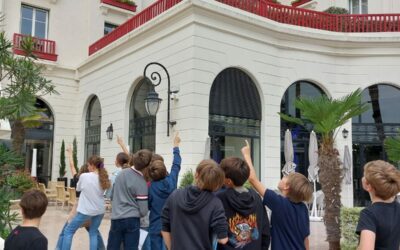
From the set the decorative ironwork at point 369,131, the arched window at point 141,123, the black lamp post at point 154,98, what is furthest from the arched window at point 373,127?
the arched window at point 141,123

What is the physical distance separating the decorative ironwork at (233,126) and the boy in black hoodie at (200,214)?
8.81 m

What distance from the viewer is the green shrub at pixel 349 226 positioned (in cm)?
733

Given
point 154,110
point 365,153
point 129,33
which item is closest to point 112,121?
point 129,33

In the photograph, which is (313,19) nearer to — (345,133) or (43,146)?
(345,133)

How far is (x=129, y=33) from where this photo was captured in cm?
1456

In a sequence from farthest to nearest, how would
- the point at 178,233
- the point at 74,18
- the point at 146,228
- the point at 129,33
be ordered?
the point at 74,18 < the point at 129,33 < the point at 146,228 < the point at 178,233

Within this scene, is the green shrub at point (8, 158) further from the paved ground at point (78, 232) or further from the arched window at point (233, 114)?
the arched window at point (233, 114)

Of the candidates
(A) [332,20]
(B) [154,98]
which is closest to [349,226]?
(B) [154,98]

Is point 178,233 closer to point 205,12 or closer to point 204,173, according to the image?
point 204,173

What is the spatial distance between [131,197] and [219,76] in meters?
7.86

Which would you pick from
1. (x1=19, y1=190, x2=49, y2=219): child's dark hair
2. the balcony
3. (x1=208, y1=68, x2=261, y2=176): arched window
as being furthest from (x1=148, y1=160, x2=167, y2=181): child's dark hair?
the balcony

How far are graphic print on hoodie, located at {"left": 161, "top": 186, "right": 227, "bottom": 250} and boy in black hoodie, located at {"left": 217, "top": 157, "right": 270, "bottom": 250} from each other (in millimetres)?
161

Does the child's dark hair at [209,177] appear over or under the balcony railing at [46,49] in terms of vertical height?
under

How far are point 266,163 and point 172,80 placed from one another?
13.1 ft
